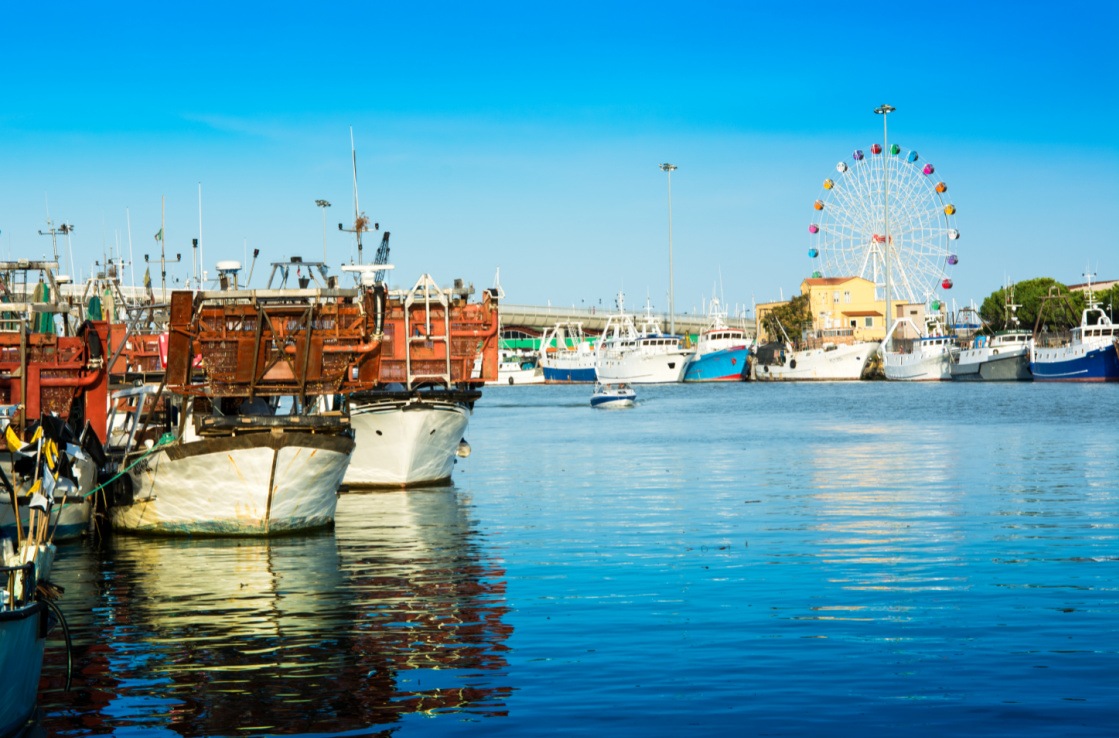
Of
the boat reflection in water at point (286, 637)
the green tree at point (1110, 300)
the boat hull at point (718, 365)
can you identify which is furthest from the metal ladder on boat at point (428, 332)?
the green tree at point (1110, 300)

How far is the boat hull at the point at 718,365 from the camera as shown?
599ft

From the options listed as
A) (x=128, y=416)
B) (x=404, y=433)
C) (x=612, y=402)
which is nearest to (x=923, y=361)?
(x=612, y=402)

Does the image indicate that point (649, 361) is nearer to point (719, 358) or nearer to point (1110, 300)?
point (719, 358)

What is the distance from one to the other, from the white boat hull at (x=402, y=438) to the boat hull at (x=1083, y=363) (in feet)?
370

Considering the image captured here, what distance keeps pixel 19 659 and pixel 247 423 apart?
16.5 metres

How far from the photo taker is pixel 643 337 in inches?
7274

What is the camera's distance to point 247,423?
29.3 meters

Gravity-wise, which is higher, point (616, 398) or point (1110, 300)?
point (1110, 300)

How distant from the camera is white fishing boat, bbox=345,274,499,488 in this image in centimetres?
4109

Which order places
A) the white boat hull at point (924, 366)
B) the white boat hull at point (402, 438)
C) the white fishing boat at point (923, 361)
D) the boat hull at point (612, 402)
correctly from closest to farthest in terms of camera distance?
the white boat hull at point (402, 438) → the boat hull at point (612, 402) → the white boat hull at point (924, 366) → the white fishing boat at point (923, 361)

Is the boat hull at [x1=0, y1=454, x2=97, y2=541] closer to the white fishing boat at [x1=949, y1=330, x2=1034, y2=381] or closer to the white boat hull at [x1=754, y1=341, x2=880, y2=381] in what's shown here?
the white fishing boat at [x1=949, y1=330, x2=1034, y2=381]

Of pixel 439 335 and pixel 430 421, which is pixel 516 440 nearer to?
pixel 439 335

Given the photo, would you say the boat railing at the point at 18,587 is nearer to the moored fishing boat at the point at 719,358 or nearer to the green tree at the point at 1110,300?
the moored fishing boat at the point at 719,358

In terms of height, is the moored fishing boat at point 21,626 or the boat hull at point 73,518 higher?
the moored fishing boat at point 21,626
